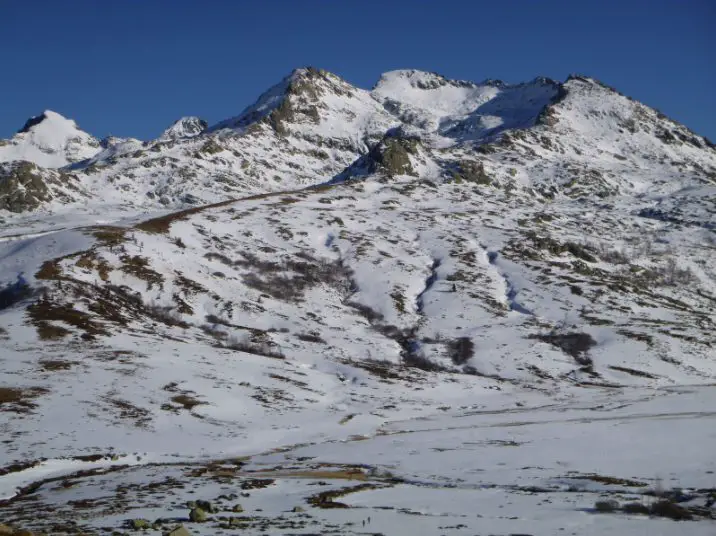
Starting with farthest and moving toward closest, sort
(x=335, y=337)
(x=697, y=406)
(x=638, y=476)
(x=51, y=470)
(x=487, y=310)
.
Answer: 1. (x=487, y=310)
2. (x=335, y=337)
3. (x=697, y=406)
4. (x=51, y=470)
5. (x=638, y=476)

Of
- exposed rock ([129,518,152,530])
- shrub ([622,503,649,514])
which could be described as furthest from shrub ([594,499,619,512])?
exposed rock ([129,518,152,530])

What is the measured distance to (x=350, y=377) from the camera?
9125cm

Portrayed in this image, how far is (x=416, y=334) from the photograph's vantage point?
120875 millimetres

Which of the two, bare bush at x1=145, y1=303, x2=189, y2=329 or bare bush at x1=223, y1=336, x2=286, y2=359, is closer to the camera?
bare bush at x1=223, y1=336, x2=286, y2=359

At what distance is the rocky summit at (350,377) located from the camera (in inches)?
1017

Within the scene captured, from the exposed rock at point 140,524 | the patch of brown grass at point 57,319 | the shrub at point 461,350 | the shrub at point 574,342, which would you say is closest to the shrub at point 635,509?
the exposed rock at point 140,524

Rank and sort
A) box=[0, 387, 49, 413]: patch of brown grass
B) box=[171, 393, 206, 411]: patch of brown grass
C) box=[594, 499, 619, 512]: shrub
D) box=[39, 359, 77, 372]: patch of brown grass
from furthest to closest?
box=[39, 359, 77, 372]: patch of brown grass → box=[171, 393, 206, 411]: patch of brown grass → box=[0, 387, 49, 413]: patch of brown grass → box=[594, 499, 619, 512]: shrub

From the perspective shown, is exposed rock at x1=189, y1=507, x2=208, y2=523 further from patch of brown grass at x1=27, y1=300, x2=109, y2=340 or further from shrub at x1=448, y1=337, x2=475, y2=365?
shrub at x1=448, y1=337, x2=475, y2=365

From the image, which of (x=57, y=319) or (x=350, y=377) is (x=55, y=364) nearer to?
(x=57, y=319)

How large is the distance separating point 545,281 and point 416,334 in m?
44.3

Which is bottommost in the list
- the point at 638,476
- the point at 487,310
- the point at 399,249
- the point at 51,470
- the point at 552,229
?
the point at 51,470

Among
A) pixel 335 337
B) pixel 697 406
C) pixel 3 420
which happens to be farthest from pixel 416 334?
pixel 3 420

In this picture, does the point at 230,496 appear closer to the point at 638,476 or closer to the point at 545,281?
the point at 638,476

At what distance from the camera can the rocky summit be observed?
25.8 m
